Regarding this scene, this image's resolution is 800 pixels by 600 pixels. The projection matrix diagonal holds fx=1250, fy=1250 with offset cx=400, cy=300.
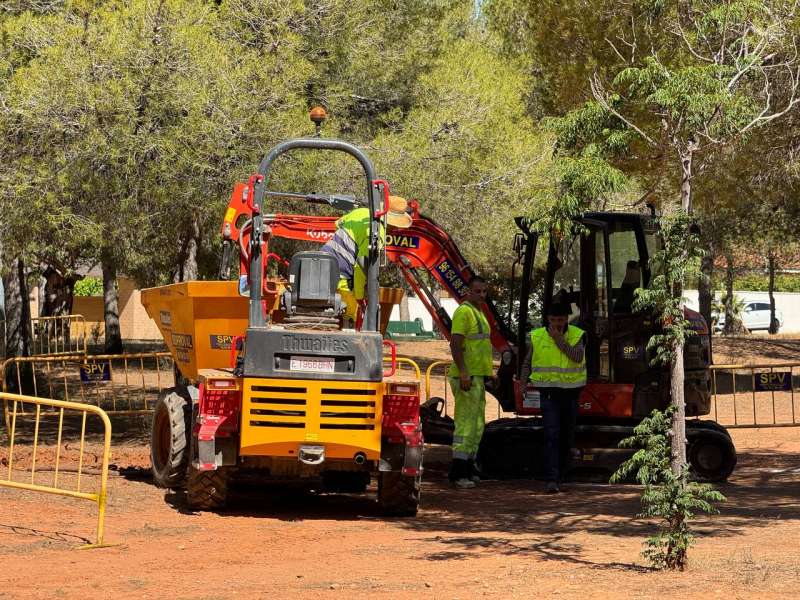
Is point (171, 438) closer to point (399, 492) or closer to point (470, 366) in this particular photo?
point (399, 492)

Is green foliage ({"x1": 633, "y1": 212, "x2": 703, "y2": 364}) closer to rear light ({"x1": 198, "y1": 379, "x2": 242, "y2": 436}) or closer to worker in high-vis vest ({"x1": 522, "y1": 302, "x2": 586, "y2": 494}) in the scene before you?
rear light ({"x1": 198, "y1": 379, "x2": 242, "y2": 436})

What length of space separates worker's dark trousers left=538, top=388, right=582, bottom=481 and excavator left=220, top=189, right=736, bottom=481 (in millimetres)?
510

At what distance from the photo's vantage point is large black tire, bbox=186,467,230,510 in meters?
11.0

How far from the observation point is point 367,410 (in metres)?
10.7

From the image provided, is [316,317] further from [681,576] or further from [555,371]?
[681,576]

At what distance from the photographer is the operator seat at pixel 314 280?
10.9 meters

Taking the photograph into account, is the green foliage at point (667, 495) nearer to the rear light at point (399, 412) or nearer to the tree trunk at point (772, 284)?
the rear light at point (399, 412)

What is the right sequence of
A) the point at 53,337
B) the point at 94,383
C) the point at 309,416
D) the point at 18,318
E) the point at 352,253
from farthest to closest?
the point at 53,337 → the point at 18,318 → the point at 94,383 → the point at 352,253 → the point at 309,416

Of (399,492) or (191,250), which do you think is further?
(191,250)

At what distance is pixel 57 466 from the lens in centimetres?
1078

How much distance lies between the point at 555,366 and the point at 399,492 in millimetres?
2546

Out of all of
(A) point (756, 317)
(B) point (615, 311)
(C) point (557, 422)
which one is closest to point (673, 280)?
(C) point (557, 422)

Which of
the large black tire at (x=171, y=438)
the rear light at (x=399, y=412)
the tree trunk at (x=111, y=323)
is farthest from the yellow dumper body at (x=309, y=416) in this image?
the tree trunk at (x=111, y=323)

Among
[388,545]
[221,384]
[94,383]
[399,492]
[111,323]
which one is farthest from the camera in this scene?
[111,323]
